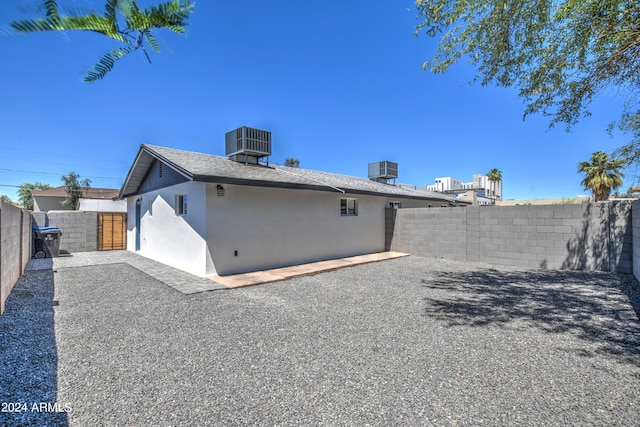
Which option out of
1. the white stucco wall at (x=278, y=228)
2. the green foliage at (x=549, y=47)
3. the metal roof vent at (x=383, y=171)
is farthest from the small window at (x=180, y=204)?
the metal roof vent at (x=383, y=171)

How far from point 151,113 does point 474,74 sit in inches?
358

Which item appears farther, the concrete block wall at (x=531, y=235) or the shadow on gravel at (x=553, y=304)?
the concrete block wall at (x=531, y=235)

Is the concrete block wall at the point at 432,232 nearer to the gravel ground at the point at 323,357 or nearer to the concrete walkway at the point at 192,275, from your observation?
the concrete walkway at the point at 192,275

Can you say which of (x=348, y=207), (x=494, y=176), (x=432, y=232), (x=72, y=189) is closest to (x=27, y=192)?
(x=72, y=189)

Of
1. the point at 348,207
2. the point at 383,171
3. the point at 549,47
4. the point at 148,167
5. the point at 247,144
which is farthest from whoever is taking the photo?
the point at 383,171

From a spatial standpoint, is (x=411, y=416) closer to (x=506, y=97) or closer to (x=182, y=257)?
(x=506, y=97)

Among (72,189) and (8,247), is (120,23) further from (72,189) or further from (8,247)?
(72,189)

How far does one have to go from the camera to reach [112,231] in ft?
44.5

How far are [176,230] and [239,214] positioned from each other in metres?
2.53

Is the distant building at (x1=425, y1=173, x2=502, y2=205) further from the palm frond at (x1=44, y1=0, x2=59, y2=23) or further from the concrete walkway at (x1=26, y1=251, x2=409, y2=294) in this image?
the palm frond at (x1=44, y1=0, x2=59, y2=23)

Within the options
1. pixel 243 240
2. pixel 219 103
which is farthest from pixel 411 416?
pixel 219 103

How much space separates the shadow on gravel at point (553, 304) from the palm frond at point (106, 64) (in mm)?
4940

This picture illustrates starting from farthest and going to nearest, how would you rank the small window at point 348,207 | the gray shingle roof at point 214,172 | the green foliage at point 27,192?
the green foliage at point 27,192 < the small window at point 348,207 < the gray shingle roof at point 214,172

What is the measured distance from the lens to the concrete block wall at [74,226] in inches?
484
